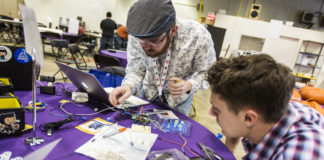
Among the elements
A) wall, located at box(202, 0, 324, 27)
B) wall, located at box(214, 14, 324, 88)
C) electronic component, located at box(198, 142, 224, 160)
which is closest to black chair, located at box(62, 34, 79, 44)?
wall, located at box(214, 14, 324, 88)

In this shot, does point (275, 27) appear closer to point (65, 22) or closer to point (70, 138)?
point (70, 138)

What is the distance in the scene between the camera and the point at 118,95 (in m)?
1.16

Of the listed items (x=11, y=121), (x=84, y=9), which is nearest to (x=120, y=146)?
(x=11, y=121)

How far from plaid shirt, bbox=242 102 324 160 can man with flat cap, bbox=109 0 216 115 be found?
547 millimetres

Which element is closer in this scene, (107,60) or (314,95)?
(107,60)

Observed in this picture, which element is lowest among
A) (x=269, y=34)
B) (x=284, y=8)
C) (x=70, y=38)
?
(x=70, y=38)

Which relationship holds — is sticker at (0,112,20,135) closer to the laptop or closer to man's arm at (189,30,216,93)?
the laptop

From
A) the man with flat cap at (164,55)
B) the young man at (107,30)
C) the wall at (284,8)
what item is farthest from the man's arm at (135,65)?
the wall at (284,8)

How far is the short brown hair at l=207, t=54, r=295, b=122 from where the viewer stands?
0.62 metres

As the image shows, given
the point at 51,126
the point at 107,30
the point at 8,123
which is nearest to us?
the point at 8,123

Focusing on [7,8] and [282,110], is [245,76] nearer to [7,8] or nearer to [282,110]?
[282,110]

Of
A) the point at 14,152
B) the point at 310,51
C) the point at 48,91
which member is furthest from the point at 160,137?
the point at 310,51

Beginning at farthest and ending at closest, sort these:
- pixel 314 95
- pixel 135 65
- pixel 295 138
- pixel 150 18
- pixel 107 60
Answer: pixel 314 95, pixel 107 60, pixel 135 65, pixel 150 18, pixel 295 138

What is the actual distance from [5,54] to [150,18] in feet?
2.93
